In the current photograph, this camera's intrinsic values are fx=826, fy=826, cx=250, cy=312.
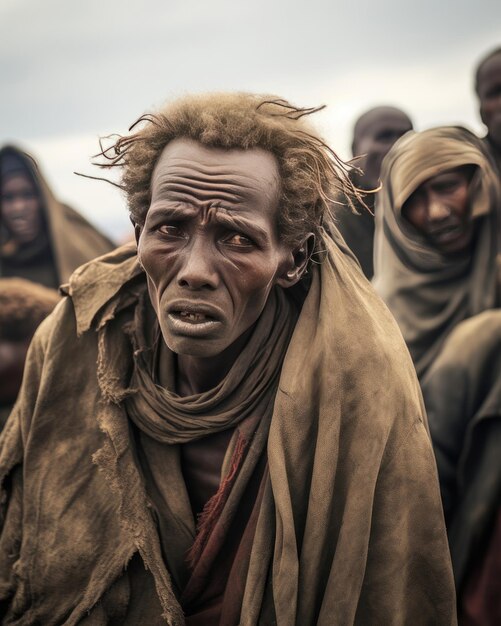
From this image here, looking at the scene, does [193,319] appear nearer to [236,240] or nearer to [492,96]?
[236,240]

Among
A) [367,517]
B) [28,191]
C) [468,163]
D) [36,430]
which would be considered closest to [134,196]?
[36,430]

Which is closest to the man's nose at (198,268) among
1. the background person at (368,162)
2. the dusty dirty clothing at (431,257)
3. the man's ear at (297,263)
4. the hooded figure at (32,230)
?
the man's ear at (297,263)

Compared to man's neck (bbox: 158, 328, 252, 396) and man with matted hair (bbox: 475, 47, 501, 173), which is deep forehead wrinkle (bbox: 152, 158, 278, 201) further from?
man with matted hair (bbox: 475, 47, 501, 173)

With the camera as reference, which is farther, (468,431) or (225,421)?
(468,431)

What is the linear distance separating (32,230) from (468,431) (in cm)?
353

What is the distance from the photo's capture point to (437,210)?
156 inches

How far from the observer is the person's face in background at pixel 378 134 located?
4.63m

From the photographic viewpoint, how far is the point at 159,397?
248cm

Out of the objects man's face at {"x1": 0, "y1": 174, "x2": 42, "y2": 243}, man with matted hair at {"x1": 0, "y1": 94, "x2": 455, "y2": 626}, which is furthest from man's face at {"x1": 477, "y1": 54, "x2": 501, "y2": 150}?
man's face at {"x1": 0, "y1": 174, "x2": 42, "y2": 243}

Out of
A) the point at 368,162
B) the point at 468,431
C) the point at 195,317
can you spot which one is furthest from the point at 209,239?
the point at 368,162

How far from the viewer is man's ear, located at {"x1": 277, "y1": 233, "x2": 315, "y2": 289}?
7.90 feet

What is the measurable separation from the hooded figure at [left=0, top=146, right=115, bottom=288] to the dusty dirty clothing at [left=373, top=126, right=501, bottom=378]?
2.61m

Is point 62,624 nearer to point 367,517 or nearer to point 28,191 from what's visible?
point 367,517

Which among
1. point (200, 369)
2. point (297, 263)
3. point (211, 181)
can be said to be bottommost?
point (200, 369)
